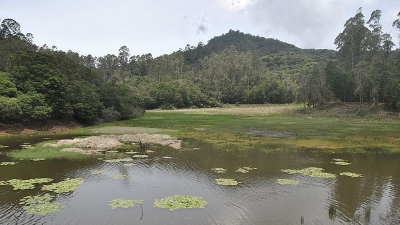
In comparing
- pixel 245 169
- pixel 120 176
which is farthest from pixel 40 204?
pixel 245 169

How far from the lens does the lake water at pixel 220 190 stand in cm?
1314

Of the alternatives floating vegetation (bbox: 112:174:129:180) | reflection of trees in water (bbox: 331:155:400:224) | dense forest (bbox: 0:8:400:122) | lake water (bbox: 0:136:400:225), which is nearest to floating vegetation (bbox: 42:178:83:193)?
lake water (bbox: 0:136:400:225)

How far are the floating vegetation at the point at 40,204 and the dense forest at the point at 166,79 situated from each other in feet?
93.2

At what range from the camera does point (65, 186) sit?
17578 mm

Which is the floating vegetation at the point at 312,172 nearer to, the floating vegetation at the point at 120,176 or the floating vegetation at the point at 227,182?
the floating vegetation at the point at 227,182

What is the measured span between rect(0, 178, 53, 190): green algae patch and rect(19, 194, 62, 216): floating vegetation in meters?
1.99

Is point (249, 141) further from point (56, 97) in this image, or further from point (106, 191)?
point (56, 97)

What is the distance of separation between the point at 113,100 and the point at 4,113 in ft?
82.6

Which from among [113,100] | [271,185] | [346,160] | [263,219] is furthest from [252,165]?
[113,100]

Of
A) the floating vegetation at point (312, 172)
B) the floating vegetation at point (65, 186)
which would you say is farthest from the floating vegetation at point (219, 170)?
the floating vegetation at point (65, 186)

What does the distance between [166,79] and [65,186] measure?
12771 centimetres

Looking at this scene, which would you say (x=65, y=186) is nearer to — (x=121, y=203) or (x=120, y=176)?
(x=120, y=176)

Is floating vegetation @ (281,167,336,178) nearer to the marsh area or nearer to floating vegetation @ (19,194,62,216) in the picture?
the marsh area

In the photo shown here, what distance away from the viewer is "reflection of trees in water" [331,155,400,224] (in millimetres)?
13297
